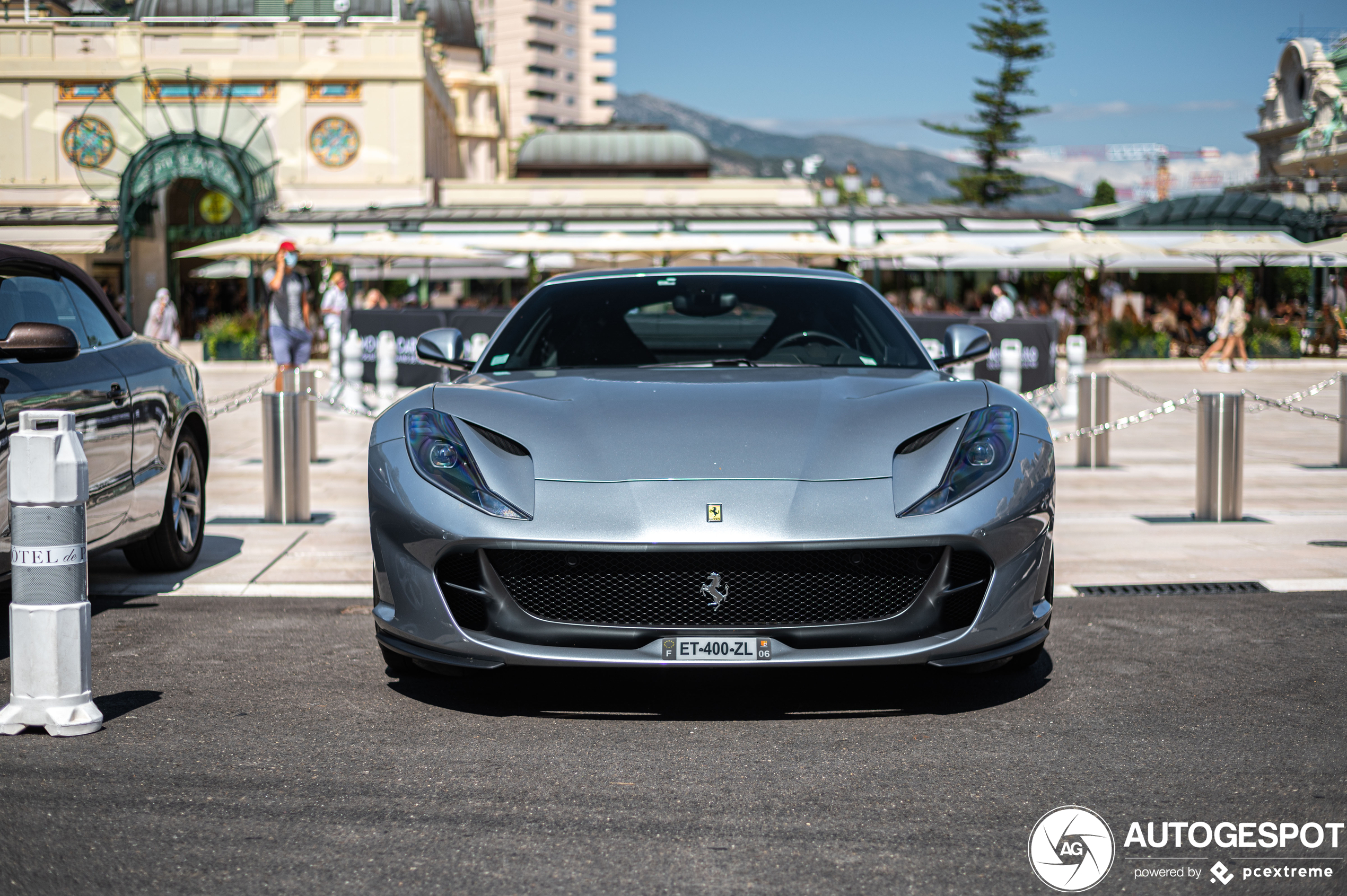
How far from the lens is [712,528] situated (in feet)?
12.1

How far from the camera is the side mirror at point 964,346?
5258 millimetres

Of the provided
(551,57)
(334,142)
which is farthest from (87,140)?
(551,57)

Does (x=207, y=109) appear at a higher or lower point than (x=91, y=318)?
higher

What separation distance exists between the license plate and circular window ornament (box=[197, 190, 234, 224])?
4471 centimetres

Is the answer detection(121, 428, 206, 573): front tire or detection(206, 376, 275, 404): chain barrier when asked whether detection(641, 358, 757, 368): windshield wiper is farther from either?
detection(206, 376, 275, 404): chain barrier

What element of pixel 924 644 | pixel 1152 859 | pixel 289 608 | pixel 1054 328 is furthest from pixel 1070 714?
pixel 1054 328

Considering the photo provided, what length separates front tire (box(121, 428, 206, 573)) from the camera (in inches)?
251

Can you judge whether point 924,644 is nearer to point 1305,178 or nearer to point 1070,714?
point 1070,714

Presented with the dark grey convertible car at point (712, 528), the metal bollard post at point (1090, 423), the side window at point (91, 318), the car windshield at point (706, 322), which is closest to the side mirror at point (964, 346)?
the car windshield at point (706, 322)

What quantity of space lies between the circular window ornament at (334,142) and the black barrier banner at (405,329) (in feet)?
84.9

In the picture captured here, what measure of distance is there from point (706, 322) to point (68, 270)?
107 inches

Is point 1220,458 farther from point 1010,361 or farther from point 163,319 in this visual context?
point 163,319

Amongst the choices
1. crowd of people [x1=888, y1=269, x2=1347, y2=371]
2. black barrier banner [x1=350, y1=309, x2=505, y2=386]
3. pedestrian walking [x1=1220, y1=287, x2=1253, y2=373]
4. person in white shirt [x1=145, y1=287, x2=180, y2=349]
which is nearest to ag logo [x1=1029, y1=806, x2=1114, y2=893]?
black barrier banner [x1=350, y1=309, x2=505, y2=386]

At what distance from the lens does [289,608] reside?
5.80 metres
